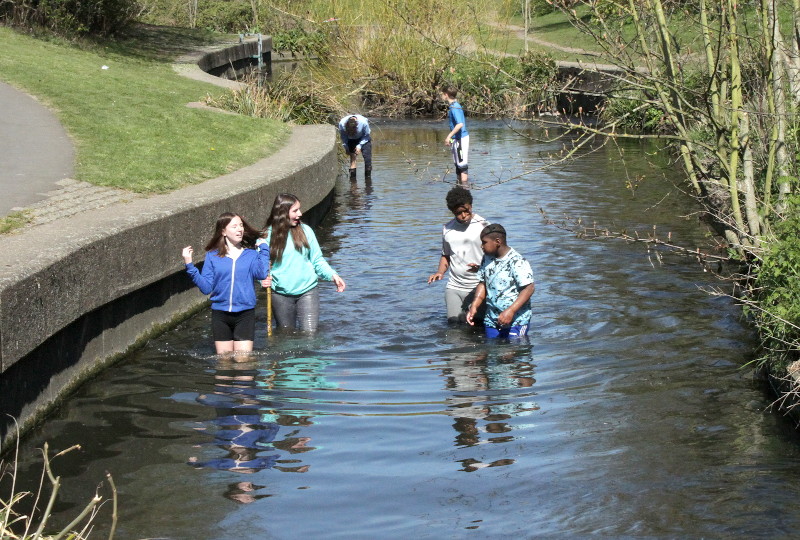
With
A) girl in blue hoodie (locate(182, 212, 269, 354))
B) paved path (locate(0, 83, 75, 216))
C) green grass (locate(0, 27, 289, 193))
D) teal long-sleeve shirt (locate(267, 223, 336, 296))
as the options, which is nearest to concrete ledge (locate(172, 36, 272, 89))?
green grass (locate(0, 27, 289, 193))

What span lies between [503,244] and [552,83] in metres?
1.84

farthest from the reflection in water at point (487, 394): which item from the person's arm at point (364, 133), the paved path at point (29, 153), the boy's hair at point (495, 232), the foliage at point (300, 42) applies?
the foliage at point (300, 42)

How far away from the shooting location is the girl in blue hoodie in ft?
29.7

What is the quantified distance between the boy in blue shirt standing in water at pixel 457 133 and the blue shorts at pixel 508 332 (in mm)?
8760

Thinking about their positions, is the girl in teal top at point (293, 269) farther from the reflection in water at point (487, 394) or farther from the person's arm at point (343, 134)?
the person's arm at point (343, 134)

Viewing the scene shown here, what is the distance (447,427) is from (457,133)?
11.8m

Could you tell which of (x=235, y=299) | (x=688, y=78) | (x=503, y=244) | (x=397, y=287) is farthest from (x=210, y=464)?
(x=688, y=78)

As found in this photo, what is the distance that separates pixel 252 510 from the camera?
6.03 metres

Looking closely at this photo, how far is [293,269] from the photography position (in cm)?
978

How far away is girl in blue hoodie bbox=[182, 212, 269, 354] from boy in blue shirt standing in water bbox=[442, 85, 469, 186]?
9502 mm

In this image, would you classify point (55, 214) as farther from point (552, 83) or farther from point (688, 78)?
point (688, 78)

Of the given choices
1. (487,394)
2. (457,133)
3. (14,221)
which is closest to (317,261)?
(487,394)

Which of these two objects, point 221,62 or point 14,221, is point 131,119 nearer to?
point 14,221

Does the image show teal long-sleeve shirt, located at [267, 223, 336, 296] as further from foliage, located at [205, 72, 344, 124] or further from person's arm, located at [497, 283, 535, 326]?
foliage, located at [205, 72, 344, 124]
